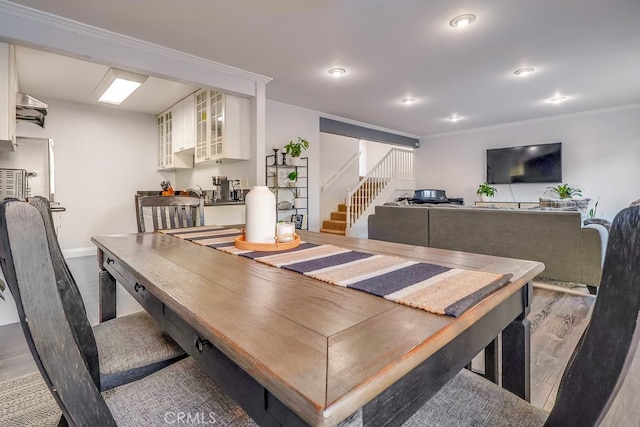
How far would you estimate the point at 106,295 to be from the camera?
156cm

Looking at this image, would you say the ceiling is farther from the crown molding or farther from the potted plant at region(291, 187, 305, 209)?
the potted plant at region(291, 187, 305, 209)

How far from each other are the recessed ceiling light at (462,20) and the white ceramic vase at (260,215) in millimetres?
2407

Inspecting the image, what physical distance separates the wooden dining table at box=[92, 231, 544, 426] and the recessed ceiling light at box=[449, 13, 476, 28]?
2.37 metres

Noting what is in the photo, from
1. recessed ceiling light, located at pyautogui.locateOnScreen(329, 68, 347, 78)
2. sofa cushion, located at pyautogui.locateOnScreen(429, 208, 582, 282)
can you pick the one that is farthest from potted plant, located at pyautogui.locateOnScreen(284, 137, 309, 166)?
sofa cushion, located at pyautogui.locateOnScreen(429, 208, 582, 282)

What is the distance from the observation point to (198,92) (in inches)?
173

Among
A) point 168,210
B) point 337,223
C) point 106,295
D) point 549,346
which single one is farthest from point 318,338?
point 337,223

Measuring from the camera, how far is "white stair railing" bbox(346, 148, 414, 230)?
249 inches

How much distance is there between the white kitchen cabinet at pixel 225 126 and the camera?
385 cm

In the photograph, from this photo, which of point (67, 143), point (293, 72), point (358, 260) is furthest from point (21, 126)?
point (358, 260)

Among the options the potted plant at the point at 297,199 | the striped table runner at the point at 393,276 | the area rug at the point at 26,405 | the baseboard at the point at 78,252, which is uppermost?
the potted plant at the point at 297,199

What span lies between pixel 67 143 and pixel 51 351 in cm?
581

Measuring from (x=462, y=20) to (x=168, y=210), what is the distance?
277 centimetres

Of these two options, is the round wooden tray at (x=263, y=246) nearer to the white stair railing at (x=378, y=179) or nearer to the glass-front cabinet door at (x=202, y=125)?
the glass-front cabinet door at (x=202, y=125)

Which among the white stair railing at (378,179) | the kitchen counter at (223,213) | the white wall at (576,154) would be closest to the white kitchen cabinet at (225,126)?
the kitchen counter at (223,213)
